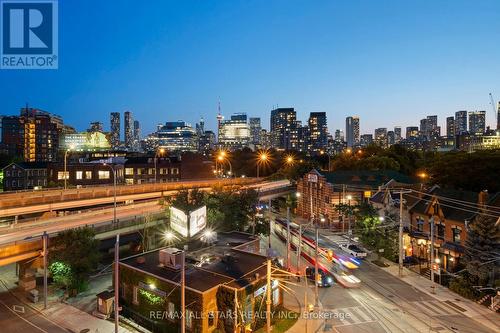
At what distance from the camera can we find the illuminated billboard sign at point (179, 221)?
3997 cm

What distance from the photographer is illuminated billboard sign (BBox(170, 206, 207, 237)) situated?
39.7 metres

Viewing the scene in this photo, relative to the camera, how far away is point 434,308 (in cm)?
3131

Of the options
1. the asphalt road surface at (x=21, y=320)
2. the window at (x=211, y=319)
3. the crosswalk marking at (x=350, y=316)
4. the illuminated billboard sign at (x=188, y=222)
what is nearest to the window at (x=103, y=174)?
the illuminated billboard sign at (x=188, y=222)

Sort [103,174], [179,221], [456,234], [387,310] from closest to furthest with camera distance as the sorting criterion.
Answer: [387,310], [456,234], [179,221], [103,174]

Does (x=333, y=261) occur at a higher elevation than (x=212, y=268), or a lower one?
lower

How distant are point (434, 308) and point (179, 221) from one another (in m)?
26.1

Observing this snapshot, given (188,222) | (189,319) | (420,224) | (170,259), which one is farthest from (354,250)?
(189,319)

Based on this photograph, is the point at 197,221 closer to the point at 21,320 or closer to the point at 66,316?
the point at 66,316

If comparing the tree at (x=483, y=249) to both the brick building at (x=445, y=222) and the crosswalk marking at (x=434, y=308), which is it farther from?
the brick building at (x=445, y=222)

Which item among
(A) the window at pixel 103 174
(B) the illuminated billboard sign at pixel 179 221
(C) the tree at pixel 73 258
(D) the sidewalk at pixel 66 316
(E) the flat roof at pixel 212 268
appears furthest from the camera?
(A) the window at pixel 103 174

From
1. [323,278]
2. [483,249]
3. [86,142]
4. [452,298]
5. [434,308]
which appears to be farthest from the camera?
[86,142]

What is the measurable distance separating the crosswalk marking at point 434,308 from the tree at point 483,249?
14.9ft

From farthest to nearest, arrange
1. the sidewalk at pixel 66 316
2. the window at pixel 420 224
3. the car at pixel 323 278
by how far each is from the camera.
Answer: the window at pixel 420 224, the car at pixel 323 278, the sidewalk at pixel 66 316

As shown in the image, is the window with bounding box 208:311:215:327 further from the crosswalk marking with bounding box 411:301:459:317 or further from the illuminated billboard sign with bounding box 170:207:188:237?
the crosswalk marking with bounding box 411:301:459:317
